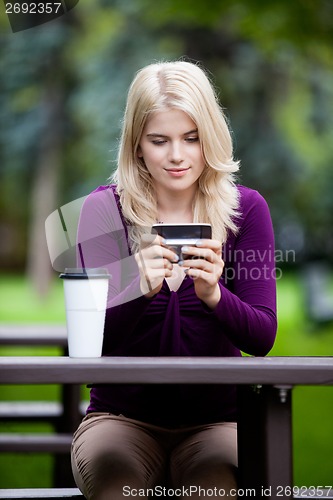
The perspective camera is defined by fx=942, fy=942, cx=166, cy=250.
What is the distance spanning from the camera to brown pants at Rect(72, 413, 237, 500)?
6.84 feet

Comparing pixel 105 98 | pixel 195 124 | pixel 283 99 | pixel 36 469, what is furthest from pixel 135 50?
pixel 195 124

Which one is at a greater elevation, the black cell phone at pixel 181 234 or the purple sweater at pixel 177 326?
the black cell phone at pixel 181 234

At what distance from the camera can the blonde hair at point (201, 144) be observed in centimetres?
235

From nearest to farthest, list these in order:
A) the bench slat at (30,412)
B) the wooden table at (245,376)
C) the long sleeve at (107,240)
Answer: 1. the wooden table at (245,376)
2. the long sleeve at (107,240)
3. the bench slat at (30,412)

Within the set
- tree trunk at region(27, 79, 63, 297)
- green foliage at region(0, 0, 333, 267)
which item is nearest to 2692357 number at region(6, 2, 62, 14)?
green foliage at region(0, 0, 333, 267)

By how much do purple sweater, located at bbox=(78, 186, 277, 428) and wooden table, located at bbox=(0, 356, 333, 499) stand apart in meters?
0.29

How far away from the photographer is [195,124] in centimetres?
234

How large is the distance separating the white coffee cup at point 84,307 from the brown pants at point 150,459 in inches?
10.3

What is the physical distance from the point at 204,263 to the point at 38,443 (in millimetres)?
1785

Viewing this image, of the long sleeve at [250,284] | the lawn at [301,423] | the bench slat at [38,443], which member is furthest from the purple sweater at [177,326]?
the lawn at [301,423]

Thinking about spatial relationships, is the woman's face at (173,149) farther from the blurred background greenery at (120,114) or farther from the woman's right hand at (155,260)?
the blurred background greenery at (120,114)

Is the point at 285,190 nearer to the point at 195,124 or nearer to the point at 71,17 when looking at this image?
the point at 71,17

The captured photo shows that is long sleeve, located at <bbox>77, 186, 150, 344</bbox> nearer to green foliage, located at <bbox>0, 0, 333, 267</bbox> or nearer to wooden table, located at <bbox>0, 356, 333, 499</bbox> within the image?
wooden table, located at <bbox>0, 356, 333, 499</bbox>

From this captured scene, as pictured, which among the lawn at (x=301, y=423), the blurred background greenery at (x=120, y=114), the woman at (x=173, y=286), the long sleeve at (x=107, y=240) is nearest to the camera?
the woman at (x=173, y=286)
